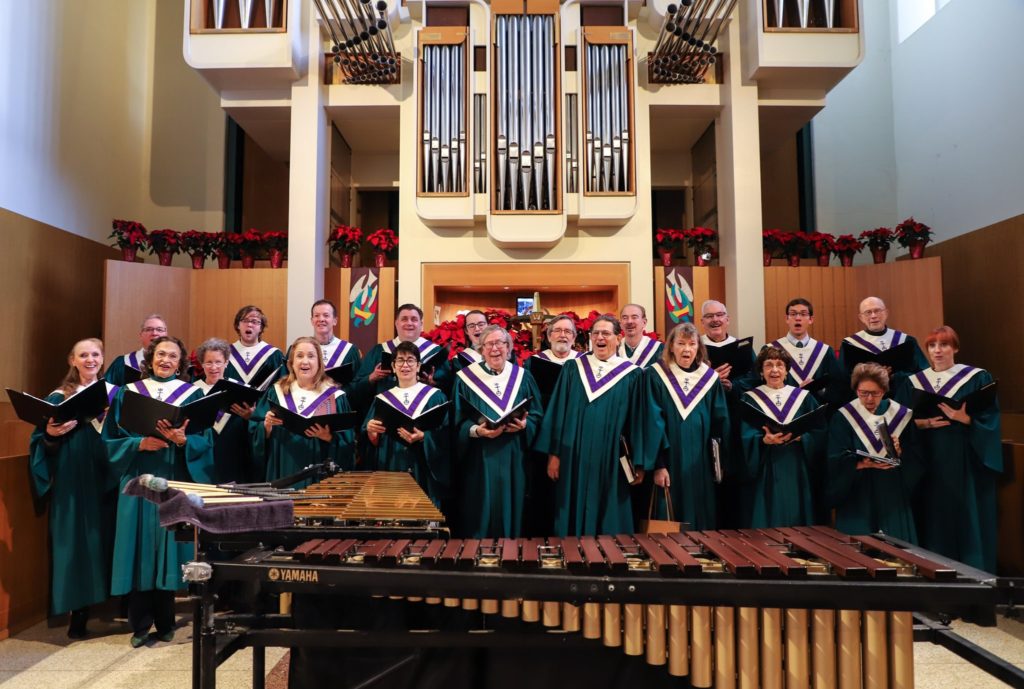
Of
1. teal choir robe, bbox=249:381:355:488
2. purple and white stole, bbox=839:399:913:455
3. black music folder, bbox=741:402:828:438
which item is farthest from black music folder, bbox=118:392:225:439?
purple and white stole, bbox=839:399:913:455

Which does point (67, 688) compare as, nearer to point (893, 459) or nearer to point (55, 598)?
point (55, 598)

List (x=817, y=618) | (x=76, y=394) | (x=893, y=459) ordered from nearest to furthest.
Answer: (x=817, y=618)
(x=76, y=394)
(x=893, y=459)

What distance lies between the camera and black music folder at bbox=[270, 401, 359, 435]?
3.44 meters

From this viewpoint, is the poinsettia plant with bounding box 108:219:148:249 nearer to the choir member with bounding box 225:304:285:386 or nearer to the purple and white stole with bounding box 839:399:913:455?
the choir member with bounding box 225:304:285:386

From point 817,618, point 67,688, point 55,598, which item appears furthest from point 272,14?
point 817,618

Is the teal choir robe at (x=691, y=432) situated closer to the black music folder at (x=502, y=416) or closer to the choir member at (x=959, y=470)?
the black music folder at (x=502, y=416)

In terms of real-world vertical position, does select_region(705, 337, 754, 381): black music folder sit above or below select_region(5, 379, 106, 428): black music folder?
above

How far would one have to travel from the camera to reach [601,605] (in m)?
2.13

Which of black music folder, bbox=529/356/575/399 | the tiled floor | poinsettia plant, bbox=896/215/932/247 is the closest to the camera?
the tiled floor

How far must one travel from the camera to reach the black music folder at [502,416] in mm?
3543

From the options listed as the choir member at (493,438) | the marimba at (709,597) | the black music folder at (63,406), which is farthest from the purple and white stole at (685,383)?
the black music folder at (63,406)

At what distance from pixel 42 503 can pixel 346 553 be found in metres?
2.63

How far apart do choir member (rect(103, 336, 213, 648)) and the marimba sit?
173 cm

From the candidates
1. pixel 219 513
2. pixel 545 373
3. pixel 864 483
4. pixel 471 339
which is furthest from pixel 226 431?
pixel 864 483
